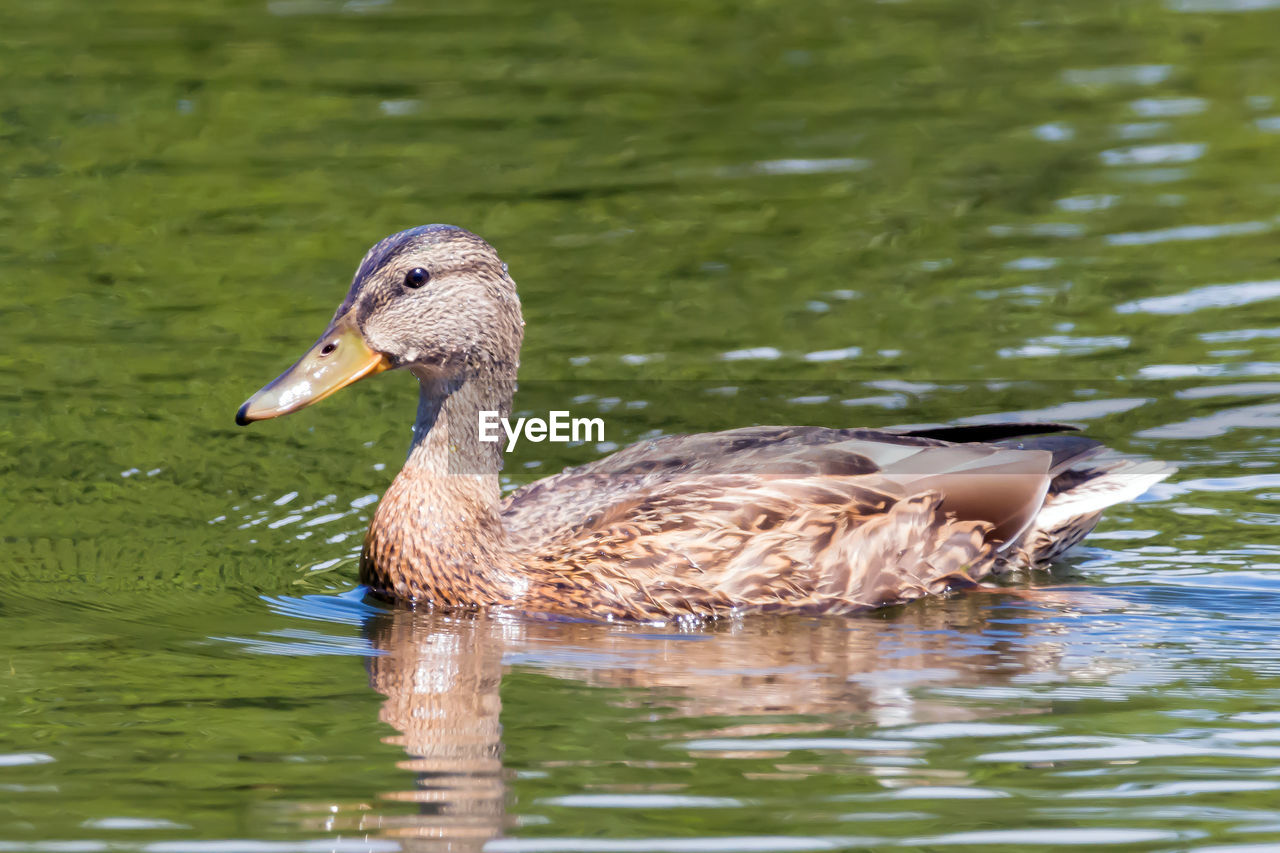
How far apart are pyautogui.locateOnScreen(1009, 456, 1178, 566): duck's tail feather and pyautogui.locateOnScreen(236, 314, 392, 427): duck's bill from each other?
3.14 meters

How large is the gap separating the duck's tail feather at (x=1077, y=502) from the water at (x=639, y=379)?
0.47 ft

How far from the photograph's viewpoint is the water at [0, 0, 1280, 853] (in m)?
6.86

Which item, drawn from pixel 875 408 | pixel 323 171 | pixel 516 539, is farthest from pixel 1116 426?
pixel 323 171

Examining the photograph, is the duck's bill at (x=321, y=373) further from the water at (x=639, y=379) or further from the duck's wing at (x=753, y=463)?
the duck's wing at (x=753, y=463)

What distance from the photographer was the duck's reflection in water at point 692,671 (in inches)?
274

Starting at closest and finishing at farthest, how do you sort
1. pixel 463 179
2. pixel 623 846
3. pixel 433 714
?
pixel 623 846 → pixel 433 714 → pixel 463 179

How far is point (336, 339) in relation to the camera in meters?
9.14

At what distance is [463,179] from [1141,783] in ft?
32.5

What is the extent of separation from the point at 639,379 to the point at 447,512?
279 centimetres

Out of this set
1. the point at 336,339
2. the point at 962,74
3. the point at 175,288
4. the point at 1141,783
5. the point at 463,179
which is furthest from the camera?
the point at 962,74

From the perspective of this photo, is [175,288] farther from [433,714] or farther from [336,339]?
[433,714]

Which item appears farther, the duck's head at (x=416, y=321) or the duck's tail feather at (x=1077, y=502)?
the duck's tail feather at (x=1077, y=502)

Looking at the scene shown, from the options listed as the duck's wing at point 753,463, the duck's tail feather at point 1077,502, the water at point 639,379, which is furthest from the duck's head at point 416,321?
the duck's tail feather at point 1077,502

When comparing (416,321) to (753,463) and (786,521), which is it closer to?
(753,463)
